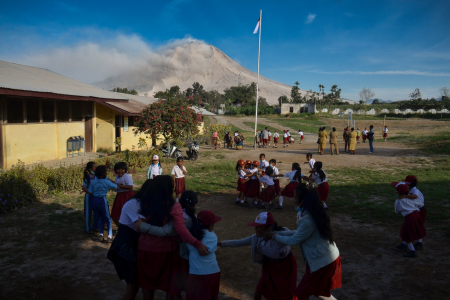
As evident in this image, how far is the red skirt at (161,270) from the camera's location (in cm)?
313

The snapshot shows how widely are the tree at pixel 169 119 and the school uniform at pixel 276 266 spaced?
12570 millimetres

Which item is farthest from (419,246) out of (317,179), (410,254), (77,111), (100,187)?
(77,111)

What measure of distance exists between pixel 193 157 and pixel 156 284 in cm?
1340

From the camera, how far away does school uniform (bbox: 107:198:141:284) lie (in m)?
3.17

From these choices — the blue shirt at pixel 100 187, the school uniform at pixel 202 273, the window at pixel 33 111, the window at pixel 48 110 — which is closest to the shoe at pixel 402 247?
the school uniform at pixel 202 273

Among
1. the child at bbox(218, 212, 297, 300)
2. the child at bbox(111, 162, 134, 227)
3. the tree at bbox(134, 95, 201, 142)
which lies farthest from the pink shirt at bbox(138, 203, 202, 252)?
the tree at bbox(134, 95, 201, 142)

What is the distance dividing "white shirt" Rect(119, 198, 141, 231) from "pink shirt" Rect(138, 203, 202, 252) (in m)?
0.18

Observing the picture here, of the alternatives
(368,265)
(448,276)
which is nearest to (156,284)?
(368,265)

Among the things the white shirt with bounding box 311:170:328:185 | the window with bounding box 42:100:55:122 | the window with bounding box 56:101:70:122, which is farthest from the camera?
the window with bounding box 56:101:70:122

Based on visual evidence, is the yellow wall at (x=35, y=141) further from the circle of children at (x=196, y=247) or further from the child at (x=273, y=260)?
the child at (x=273, y=260)

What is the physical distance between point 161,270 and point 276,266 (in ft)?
3.89

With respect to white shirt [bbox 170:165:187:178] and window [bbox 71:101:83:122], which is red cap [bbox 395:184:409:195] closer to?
white shirt [bbox 170:165:187:178]

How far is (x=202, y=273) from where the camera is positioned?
9.91 ft

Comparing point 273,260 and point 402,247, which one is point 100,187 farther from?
point 402,247
